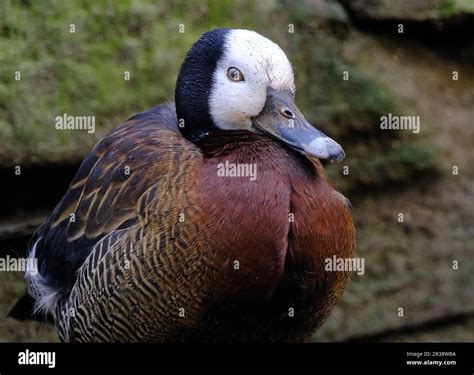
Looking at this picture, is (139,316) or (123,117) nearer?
(139,316)

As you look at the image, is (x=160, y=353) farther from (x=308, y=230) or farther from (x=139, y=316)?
(x=308, y=230)

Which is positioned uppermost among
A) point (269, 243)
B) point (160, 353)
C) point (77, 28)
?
point (77, 28)

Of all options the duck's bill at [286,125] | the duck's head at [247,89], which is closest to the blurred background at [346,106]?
the duck's head at [247,89]

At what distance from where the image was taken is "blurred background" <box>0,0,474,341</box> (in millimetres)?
3955

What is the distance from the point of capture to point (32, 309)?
367 centimetres

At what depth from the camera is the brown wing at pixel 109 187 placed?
3033mm

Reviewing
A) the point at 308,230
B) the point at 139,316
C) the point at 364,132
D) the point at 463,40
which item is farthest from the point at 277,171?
the point at 463,40

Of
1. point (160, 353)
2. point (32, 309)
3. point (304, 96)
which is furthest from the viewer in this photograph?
point (304, 96)

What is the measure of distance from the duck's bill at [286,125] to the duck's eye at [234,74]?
0.10m

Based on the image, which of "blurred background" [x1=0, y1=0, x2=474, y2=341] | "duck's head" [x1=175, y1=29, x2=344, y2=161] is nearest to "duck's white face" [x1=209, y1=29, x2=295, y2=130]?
"duck's head" [x1=175, y1=29, x2=344, y2=161]

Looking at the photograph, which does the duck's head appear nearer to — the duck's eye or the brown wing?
the duck's eye

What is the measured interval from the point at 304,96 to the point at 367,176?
1.63ft

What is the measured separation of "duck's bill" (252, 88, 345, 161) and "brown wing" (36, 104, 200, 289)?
26 centimetres

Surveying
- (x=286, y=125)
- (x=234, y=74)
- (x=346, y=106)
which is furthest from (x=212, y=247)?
(x=346, y=106)
